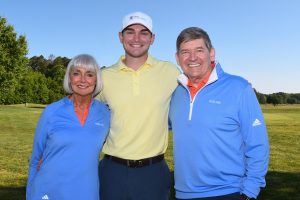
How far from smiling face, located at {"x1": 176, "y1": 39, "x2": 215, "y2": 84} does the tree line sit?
47.2m

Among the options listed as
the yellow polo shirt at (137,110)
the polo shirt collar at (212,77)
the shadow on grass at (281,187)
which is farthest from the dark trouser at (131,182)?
the shadow on grass at (281,187)

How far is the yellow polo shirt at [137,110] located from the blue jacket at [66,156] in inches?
14.7

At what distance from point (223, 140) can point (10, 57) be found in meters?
49.2

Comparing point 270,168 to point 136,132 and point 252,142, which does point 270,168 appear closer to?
point 136,132

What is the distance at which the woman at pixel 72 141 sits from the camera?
469 cm

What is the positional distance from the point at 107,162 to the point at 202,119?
1.58 metres

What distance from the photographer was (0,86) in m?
49.8

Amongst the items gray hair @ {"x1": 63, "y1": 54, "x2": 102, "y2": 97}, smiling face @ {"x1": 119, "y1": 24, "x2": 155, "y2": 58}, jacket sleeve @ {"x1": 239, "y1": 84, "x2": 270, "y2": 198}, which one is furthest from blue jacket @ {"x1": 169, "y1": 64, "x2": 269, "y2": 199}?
smiling face @ {"x1": 119, "y1": 24, "x2": 155, "y2": 58}

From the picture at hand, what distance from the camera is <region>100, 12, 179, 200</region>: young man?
518 centimetres

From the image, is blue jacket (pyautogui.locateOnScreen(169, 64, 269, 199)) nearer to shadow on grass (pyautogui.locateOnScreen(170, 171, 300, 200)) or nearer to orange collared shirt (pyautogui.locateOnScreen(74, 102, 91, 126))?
orange collared shirt (pyautogui.locateOnScreen(74, 102, 91, 126))

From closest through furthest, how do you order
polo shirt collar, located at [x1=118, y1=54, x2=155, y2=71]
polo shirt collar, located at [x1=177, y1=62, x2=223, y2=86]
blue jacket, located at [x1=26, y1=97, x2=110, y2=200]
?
polo shirt collar, located at [x1=177, y1=62, x2=223, y2=86] → blue jacket, located at [x1=26, y1=97, x2=110, y2=200] → polo shirt collar, located at [x1=118, y1=54, x2=155, y2=71]

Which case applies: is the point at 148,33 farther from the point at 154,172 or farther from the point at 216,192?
the point at 216,192

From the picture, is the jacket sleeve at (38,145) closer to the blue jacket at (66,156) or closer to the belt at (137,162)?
the blue jacket at (66,156)

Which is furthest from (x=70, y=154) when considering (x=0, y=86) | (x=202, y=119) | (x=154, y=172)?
(x=0, y=86)
